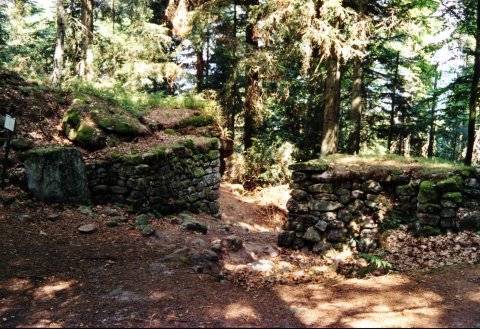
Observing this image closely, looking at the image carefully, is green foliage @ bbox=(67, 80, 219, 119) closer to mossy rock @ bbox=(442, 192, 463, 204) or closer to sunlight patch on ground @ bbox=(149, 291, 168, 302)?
sunlight patch on ground @ bbox=(149, 291, 168, 302)

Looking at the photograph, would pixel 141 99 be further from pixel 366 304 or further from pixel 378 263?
pixel 366 304

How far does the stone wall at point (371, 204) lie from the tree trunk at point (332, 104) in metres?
4.26

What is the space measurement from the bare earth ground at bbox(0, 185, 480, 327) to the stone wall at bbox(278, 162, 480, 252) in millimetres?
1216

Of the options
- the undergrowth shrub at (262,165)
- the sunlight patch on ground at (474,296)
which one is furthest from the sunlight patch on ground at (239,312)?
the undergrowth shrub at (262,165)

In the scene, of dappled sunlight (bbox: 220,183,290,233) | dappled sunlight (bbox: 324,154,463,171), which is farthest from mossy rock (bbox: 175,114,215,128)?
dappled sunlight (bbox: 324,154,463,171)

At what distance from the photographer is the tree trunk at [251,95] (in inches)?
639

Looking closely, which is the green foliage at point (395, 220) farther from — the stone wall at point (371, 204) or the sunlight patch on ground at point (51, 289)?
the sunlight patch on ground at point (51, 289)


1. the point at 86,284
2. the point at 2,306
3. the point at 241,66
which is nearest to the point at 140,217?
the point at 86,284

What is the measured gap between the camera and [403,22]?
12.5m

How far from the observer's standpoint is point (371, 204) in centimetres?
841

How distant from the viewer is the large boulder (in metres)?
8.75

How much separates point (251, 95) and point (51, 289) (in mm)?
Result: 11928

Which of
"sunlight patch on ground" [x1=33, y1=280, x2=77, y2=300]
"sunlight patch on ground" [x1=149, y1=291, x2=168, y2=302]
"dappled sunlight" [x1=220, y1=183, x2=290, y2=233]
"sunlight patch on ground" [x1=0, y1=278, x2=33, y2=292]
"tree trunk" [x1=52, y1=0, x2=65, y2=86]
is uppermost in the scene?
"tree trunk" [x1=52, y1=0, x2=65, y2=86]

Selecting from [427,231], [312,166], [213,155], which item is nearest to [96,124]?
[213,155]
